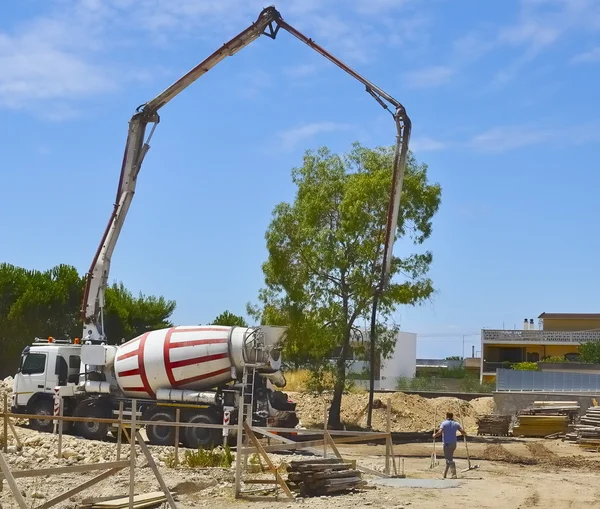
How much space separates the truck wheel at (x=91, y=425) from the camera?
27.4 meters

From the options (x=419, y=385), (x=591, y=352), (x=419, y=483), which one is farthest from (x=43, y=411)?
(x=591, y=352)

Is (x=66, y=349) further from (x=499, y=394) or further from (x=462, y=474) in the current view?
(x=499, y=394)

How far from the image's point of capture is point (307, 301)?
37.2 meters

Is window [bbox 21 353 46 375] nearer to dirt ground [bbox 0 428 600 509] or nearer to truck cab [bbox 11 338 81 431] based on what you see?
truck cab [bbox 11 338 81 431]

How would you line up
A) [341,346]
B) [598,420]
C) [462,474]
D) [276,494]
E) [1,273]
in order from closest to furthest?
[276,494] < [462,474] < [598,420] < [341,346] < [1,273]

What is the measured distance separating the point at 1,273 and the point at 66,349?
90.0 feet

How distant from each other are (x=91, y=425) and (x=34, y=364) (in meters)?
3.34

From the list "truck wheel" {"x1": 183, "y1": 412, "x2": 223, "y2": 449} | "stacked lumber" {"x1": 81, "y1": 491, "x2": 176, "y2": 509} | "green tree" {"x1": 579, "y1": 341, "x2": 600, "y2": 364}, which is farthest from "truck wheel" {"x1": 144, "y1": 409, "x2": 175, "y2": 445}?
"green tree" {"x1": 579, "y1": 341, "x2": 600, "y2": 364}

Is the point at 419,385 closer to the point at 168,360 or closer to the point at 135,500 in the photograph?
the point at 168,360

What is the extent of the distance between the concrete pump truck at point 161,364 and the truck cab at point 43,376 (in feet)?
0.10

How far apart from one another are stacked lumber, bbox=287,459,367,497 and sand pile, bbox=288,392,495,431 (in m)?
21.3

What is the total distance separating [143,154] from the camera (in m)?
30.1

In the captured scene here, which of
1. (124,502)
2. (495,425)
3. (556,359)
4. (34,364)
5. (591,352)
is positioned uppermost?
(591,352)

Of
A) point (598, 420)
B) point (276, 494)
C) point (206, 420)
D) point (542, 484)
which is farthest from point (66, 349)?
point (598, 420)
